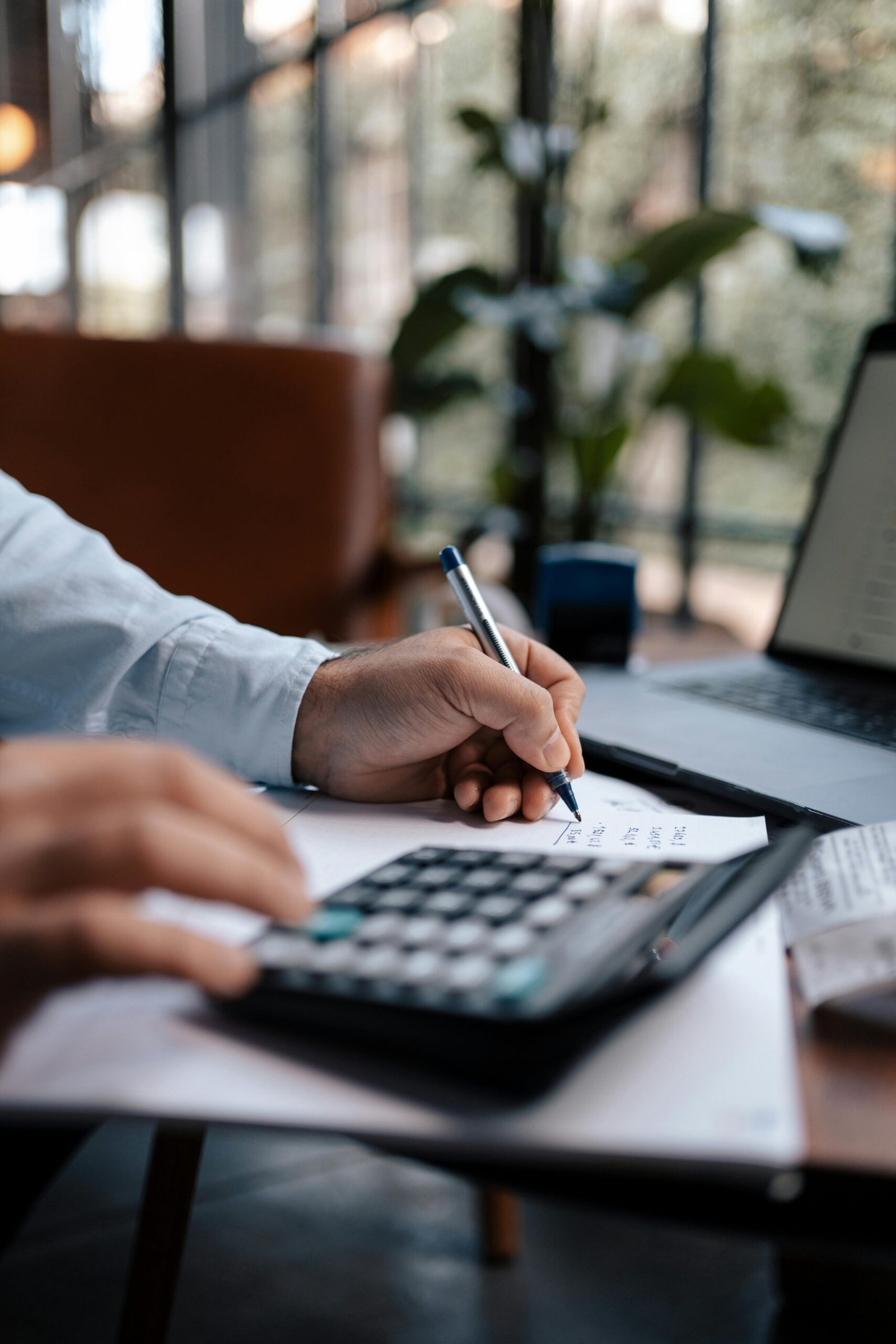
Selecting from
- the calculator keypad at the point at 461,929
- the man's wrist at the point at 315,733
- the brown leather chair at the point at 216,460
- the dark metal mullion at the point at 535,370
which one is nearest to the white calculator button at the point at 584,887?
the calculator keypad at the point at 461,929

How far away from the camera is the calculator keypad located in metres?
0.34

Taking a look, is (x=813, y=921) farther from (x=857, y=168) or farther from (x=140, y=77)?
(x=140, y=77)

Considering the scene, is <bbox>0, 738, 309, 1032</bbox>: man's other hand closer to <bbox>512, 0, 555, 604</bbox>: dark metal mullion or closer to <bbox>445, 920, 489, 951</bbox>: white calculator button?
<bbox>445, 920, 489, 951</bbox>: white calculator button

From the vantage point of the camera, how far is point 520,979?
33 cm

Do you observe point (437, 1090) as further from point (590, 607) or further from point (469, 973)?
point (590, 607)

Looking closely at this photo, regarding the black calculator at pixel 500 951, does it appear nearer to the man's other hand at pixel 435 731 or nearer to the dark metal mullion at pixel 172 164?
the man's other hand at pixel 435 731

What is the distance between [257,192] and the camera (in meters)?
4.83

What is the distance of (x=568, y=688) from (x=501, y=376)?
9.81ft

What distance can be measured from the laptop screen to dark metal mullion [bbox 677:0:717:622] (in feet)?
4.30

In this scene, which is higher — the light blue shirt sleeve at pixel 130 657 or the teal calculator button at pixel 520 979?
the light blue shirt sleeve at pixel 130 657

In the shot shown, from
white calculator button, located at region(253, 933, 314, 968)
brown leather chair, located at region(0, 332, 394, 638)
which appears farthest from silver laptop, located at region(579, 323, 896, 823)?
brown leather chair, located at region(0, 332, 394, 638)

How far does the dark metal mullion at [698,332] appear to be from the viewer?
8.13ft

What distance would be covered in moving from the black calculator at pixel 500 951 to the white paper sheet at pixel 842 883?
2 cm

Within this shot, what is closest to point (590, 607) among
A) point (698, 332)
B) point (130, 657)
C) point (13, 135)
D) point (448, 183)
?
point (130, 657)
